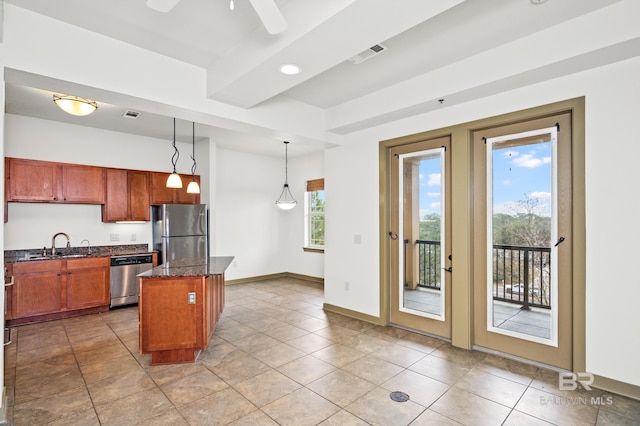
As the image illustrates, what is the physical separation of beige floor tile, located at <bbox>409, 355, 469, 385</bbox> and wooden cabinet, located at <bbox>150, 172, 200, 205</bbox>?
15.7 ft

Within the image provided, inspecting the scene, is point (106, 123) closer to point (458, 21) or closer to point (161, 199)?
point (161, 199)

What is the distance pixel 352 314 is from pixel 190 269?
2339 millimetres

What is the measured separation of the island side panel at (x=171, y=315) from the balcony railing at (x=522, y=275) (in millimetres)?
3019

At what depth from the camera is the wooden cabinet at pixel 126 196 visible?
523 cm

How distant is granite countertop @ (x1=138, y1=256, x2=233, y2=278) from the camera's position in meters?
3.10

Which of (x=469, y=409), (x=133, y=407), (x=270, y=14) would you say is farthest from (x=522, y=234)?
(x=133, y=407)

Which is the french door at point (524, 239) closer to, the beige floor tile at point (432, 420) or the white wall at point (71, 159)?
the beige floor tile at point (432, 420)

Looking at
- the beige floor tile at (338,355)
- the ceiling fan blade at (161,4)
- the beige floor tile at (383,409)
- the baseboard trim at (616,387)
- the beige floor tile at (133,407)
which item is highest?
the ceiling fan blade at (161,4)

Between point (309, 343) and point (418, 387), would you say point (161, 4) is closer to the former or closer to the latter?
point (418, 387)

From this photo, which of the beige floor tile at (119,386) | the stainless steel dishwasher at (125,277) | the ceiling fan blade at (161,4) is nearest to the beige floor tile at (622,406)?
the beige floor tile at (119,386)

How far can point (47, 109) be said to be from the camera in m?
4.36

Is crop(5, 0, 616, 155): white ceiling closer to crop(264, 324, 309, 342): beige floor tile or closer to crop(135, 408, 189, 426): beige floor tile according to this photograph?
crop(135, 408, 189, 426): beige floor tile

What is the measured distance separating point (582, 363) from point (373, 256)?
2.32 meters

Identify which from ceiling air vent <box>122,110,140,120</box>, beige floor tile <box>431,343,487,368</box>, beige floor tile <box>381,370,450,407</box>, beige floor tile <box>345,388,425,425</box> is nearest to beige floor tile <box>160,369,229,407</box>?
beige floor tile <box>345,388,425,425</box>
